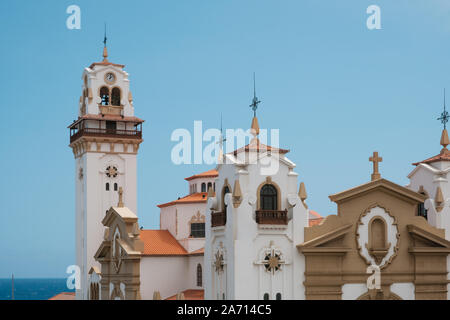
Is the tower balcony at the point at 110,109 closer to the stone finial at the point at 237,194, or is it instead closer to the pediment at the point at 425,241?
the stone finial at the point at 237,194

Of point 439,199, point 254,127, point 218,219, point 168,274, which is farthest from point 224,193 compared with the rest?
point 168,274

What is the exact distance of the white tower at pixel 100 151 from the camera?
73.1 meters

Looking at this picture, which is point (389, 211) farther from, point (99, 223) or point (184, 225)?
point (99, 223)

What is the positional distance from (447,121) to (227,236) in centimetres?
1845

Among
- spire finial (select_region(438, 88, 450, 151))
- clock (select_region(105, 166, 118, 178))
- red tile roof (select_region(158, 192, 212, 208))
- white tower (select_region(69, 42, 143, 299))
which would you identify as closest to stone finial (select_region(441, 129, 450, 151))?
spire finial (select_region(438, 88, 450, 151))

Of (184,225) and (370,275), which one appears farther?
(184,225)

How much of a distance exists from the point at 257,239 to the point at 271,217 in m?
1.56

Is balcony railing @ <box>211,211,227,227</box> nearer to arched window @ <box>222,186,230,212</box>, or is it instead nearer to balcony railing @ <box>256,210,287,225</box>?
arched window @ <box>222,186,230,212</box>

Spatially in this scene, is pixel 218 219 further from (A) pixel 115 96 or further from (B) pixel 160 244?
(A) pixel 115 96

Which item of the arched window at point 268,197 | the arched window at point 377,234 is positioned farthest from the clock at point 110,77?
the arched window at point 377,234

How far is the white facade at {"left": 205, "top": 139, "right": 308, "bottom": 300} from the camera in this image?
47969 mm

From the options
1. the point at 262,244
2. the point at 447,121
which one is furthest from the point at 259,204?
the point at 447,121

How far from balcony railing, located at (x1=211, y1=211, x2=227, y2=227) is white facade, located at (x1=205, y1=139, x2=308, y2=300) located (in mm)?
357
